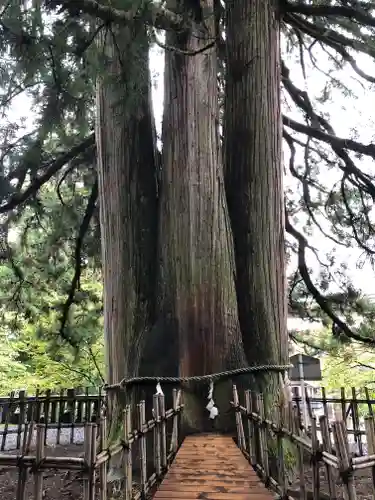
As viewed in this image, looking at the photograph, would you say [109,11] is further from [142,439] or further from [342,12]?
[342,12]

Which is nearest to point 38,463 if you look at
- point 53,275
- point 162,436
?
point 162,436

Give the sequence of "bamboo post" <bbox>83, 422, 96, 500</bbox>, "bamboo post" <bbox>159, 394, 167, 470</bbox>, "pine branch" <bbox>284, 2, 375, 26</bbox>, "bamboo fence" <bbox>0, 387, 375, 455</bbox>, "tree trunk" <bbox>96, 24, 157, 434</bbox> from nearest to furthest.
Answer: "bamboo post" <bbox>83, 422, 96, 500</bbox>, "bamboo post" <bbox>159, 394, 167, 470</bbox>, "tree trunk" <bbox>96, 24, 157, 434</bbox>, "pine branch" <bbox>284, 2, 375, 26</bbox>, "bamboo fence" <bbox>0, 387, 375, 455</bbox>

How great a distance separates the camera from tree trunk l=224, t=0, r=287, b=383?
3900 millimetres

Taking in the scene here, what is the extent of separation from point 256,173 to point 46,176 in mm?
2239

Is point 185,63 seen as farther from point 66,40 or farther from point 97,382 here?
point 97,382

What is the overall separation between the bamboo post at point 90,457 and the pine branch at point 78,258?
439cm

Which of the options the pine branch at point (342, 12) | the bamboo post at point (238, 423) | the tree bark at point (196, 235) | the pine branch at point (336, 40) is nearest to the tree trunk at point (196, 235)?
the tree bark at point (196, 235)

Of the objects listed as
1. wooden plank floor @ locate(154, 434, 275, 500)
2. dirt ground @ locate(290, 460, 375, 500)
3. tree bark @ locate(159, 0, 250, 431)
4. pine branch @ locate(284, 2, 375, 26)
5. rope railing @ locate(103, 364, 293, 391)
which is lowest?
dirt ground @ locate(290, 460, 375, 500)

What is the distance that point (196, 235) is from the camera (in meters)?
3.84

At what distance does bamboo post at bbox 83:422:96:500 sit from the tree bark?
202 centimetres

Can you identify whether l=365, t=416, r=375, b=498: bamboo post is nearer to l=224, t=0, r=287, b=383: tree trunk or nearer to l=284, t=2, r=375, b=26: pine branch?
l=224, t=0, r=287, b=383: tree trunk

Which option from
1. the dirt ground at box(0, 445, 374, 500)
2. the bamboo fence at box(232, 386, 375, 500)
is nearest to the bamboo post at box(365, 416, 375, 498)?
the bamboo fence at box(232, 386, 375, 500)

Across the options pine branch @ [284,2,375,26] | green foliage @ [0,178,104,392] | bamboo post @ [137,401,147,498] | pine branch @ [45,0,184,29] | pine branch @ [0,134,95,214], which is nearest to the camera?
bamboo post @ [137,401,147,498]

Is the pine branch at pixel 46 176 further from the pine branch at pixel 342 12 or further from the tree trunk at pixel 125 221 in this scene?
the pine branch at pixel 342 12
